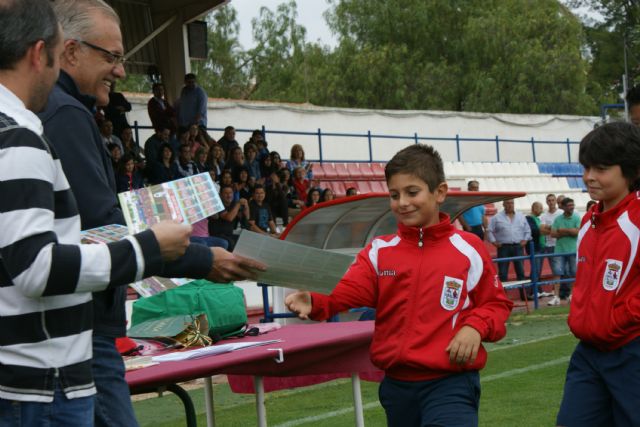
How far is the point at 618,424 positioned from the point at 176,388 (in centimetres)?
189

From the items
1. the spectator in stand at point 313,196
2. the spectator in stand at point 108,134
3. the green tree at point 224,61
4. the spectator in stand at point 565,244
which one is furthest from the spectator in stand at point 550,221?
the green tree at point 224,61

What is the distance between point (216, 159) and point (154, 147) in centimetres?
130

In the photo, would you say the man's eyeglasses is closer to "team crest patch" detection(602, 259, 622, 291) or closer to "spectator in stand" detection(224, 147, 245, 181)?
"team crest patch" detection(602, 259, 622, 291)

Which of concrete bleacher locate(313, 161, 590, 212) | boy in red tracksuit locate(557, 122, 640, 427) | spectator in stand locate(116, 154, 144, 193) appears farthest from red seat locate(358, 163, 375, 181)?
boy in red tracksuit locate(557, 122, 640, 427)

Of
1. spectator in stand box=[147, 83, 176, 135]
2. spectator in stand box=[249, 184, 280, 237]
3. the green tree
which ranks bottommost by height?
spectator in stand box=[249, 184, 280, 237]

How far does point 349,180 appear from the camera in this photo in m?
24.3

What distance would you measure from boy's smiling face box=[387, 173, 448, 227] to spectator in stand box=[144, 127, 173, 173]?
1122 centimetres

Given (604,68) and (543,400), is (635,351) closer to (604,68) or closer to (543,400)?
(543,400)

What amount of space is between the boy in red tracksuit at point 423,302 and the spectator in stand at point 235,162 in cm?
1272

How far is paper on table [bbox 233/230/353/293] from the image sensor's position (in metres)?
3.51

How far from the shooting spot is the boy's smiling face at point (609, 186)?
4570 mm

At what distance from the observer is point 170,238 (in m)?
2.76

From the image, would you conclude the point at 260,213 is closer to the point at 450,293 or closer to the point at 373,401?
the point at 373,401

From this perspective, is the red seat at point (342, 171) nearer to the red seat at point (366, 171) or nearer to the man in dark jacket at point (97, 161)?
the red seat at point (366, 171)
